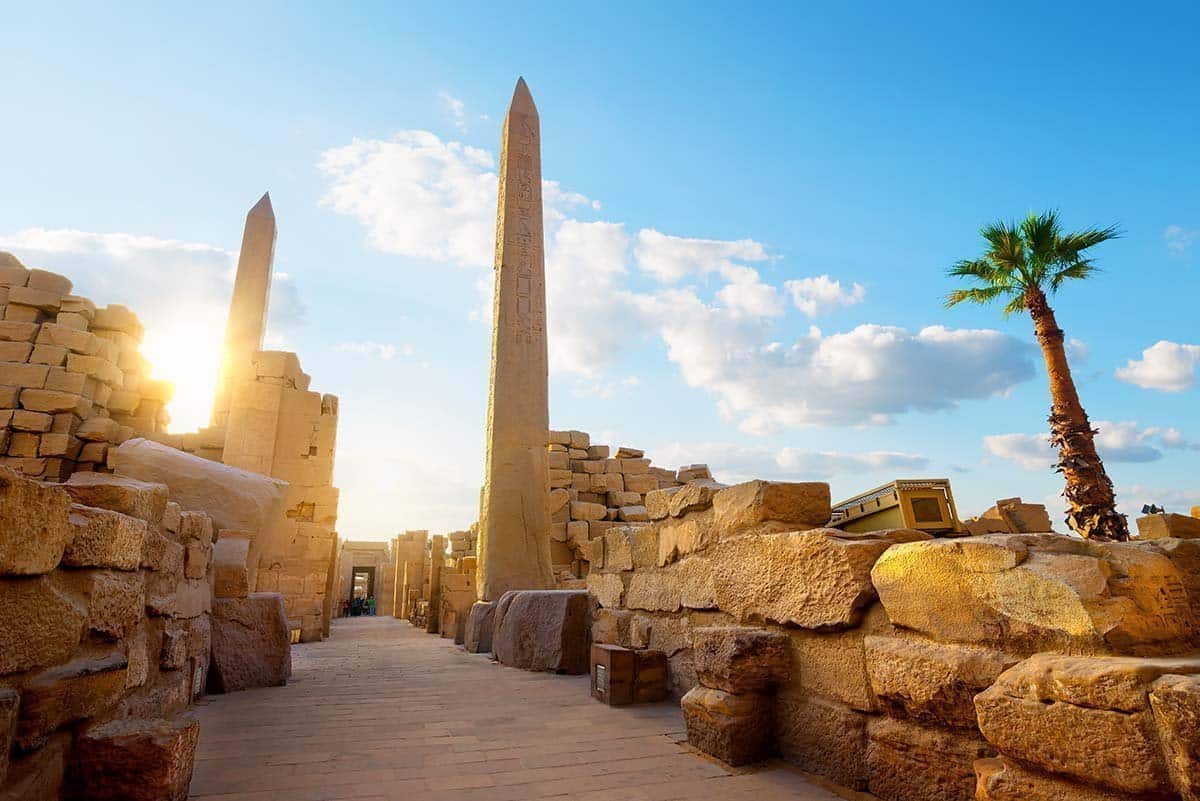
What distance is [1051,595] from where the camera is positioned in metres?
1.78

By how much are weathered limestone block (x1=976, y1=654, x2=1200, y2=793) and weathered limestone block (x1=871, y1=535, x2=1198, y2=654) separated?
0.40 feet

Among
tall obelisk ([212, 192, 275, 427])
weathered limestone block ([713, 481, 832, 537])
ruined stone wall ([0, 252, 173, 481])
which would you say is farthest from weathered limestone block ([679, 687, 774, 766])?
tall obelisk ([212, 192, 275, 427])

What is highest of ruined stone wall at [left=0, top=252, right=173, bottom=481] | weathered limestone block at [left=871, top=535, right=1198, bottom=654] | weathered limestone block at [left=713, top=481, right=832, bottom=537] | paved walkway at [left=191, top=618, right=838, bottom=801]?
ruined stone wall at [left=0, top=252, right=173, bottom=481]

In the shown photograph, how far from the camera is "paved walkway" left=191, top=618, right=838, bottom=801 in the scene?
7.38ft

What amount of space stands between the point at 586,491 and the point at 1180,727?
35.2 ft

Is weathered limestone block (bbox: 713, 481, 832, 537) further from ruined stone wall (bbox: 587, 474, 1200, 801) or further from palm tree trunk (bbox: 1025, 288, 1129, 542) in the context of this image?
palm tree trunk (bbox: 1025, 288, 1129, 542)

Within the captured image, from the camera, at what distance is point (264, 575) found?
9.22 metres

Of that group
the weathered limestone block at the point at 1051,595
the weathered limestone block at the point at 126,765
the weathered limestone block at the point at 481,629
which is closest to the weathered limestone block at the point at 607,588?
the weathered limestone block at the point at 481,629

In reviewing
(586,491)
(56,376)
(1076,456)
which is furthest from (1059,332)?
(56,376)

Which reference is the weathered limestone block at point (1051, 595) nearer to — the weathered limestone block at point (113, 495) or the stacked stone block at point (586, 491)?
the weathered limestone block at point (113, 495)

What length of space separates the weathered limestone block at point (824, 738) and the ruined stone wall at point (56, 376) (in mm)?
9067

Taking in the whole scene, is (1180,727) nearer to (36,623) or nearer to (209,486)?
(36,623)

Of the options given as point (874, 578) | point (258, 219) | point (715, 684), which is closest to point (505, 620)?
point (715, 684)

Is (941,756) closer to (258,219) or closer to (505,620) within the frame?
(505,620)
